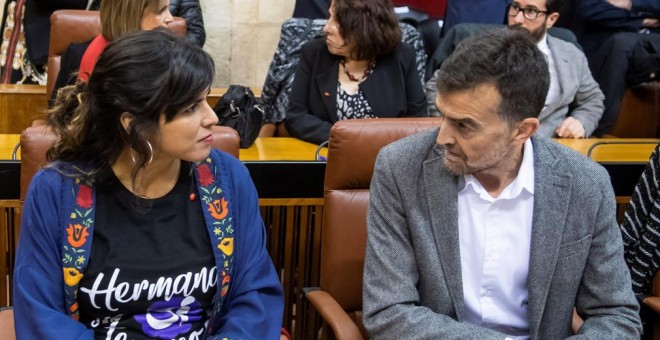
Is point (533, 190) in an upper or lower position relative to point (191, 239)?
upper

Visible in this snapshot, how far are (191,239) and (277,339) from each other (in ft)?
0.99

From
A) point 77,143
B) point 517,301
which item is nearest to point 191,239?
point 77,143

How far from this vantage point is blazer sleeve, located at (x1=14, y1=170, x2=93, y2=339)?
5.64 ft

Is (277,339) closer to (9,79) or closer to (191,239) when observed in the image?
(191,239)

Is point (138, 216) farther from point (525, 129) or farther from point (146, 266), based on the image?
point (525, 129)

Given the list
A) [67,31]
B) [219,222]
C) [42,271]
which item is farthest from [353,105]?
[42,271]

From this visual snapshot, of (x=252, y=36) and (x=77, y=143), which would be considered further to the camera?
(x=252, y=36)

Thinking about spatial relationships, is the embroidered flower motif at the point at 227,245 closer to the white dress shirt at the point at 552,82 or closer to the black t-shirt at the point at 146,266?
the black t-shirt at the point at 146,266

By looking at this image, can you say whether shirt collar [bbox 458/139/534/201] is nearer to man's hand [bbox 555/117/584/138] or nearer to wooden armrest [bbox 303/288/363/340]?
wooden armrest [bbox 303/288/363/340]

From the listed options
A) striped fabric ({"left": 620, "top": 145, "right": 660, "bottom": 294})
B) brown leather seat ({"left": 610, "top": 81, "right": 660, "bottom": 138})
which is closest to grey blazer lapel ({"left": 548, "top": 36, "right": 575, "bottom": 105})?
brown leather seat ({"left": 610, "top": 81, "right": 660, "bottom": 138})

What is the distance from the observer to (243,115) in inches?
114

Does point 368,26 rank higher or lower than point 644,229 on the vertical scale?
higher

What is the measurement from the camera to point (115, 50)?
5.67 feet

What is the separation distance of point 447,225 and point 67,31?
6.89 ft
